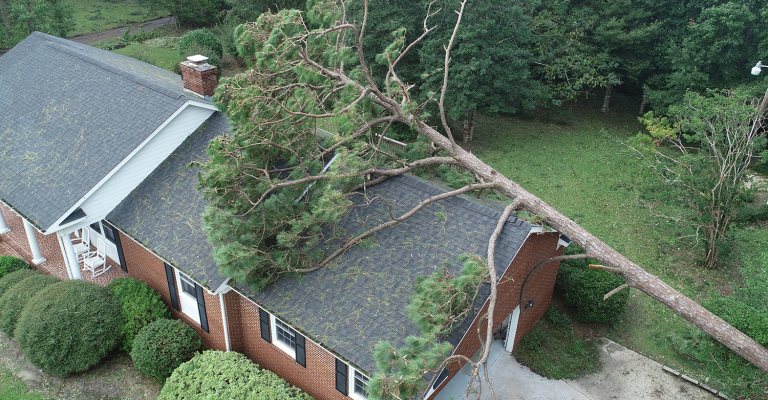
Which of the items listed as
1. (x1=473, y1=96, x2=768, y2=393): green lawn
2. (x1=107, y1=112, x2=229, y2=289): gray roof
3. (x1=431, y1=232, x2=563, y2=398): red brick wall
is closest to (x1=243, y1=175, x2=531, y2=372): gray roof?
(x1=431, y1=232, x2=563, y2=398): red brick wall

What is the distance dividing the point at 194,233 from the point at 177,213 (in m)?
0.95

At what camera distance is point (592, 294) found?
14797mm

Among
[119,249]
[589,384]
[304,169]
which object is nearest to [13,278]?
[119,249]

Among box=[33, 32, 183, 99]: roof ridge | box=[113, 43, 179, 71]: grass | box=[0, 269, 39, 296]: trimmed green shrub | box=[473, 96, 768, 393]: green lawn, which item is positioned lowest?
box=[113, 43, 179, 71]: grass

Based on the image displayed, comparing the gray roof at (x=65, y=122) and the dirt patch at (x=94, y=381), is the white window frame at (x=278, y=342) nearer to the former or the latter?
the dirt patch at (x=94, y=381)

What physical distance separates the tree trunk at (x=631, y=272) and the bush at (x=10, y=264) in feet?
36.6

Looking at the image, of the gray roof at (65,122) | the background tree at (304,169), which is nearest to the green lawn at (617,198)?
the background tree at (304,169)

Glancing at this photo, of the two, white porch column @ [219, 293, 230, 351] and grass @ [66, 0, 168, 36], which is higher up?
white porch column @ [219, 293, 230, 351]

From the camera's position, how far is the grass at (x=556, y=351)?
13.8 m

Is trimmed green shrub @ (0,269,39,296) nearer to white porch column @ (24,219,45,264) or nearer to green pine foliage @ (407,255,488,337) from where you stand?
white porch column @ (24,219,45,264)

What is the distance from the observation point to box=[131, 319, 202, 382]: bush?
12.9 meters

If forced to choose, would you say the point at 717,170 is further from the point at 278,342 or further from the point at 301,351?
the point at 278,342

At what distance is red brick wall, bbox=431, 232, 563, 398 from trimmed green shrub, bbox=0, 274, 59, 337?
9786mm

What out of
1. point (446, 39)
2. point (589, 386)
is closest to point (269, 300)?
point (589, 386)
